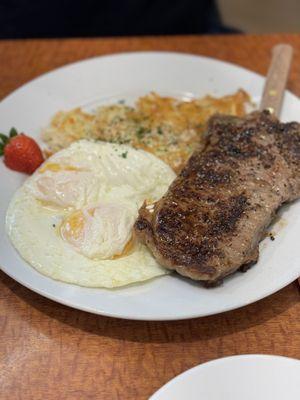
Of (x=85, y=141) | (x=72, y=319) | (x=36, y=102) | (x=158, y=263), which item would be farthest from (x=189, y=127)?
(x=72, y=319)

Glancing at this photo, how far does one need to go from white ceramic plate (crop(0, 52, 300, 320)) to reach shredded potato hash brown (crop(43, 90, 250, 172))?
0.36 feet

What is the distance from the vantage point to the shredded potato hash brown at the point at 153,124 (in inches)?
119

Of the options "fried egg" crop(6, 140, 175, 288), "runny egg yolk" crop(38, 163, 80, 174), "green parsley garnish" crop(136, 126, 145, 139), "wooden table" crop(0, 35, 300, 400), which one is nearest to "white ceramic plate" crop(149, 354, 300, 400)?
"wooden table" crop(0, 35, 300, 400)

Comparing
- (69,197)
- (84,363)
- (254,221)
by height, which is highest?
(254,221)

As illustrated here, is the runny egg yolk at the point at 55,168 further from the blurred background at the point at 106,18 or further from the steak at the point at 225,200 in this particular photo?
the blurred background at the point at 106,18

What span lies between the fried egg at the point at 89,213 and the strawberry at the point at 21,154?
0.12 meters

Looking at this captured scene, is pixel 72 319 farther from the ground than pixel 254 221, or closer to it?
closer to it

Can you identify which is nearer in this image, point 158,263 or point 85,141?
point 158,263

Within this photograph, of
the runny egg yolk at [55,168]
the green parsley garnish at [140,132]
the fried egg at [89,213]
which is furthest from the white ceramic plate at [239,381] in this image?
the green parsley garnish at [140,132]

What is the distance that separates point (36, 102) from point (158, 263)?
1.51 meters

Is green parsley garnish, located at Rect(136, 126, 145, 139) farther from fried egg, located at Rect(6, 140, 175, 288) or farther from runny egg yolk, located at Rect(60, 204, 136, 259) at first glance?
runny egg yolk, located at Rect(60, 204, 136, 259)

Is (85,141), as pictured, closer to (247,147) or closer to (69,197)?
(69,197)

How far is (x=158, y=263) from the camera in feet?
7.36

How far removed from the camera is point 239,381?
71.4 inches
